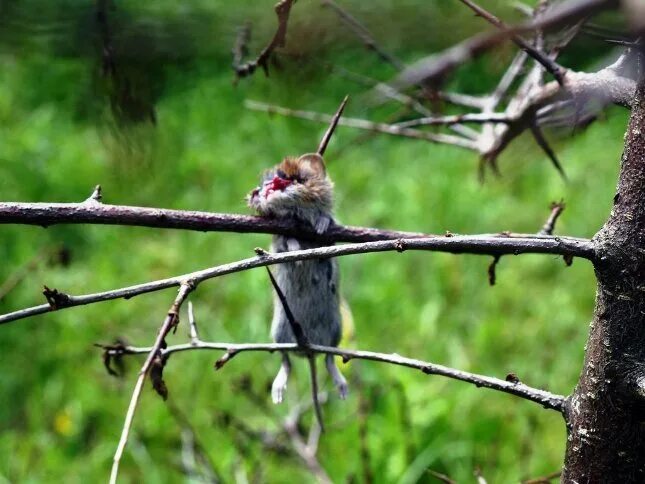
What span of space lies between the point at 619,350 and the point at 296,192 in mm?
696

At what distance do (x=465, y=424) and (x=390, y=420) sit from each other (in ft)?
0.96

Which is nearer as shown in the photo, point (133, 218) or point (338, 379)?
point (133, 218)

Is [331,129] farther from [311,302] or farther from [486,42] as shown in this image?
[486,42]

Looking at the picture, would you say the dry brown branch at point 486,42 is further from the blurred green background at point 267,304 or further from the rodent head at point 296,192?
the rodent head at point 296,192

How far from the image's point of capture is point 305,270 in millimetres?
1542

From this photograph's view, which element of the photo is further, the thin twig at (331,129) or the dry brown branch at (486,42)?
the thin twig at (331,129)

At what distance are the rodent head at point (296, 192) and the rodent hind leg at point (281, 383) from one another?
260 millimetres

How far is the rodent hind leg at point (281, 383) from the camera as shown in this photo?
134cm

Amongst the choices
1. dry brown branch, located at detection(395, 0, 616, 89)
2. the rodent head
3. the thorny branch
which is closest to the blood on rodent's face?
the rodent head

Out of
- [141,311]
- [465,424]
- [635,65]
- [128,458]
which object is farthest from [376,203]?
[635,65]

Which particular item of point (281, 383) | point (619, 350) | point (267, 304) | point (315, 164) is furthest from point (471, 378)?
point (267, 304)

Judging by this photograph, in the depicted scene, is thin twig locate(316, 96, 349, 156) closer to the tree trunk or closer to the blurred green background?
the blurred green background

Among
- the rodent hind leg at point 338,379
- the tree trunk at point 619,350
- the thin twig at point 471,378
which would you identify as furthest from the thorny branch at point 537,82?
the rodent hind leg at point 338,379

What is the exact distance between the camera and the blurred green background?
2719 mm
